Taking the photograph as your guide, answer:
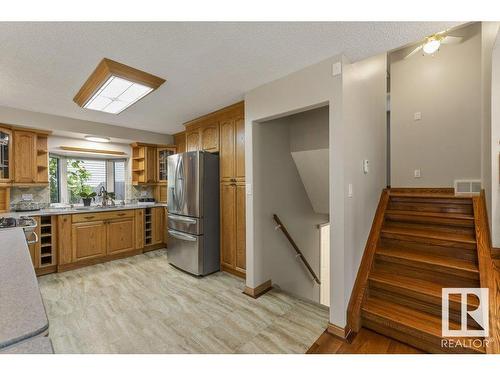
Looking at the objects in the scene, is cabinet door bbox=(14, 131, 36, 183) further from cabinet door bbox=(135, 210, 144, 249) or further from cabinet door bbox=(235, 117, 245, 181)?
cabinet door bbox=(235, 117, 245, 181)

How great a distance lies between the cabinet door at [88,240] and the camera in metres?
3.46

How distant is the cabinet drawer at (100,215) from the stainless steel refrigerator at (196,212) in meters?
1.11

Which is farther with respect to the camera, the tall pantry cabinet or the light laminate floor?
the tall pantry cabinet

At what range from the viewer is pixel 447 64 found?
10.9 ft

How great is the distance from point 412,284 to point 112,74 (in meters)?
3.21

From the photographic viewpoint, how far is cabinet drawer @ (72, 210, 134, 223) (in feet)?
11.4

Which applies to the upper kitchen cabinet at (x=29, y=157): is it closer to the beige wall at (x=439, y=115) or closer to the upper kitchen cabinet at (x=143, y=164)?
the upper kitchen cabinet at (x=143, y=164)

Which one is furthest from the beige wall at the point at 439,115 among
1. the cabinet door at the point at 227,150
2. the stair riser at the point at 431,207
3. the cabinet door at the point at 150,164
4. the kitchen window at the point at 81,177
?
the kitchen window at the point at 81,177

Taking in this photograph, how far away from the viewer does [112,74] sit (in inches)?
79.0

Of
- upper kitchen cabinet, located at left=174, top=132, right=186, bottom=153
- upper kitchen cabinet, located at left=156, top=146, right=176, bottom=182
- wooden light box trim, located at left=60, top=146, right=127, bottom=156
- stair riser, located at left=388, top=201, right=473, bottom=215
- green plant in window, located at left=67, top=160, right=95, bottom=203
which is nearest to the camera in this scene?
stair riser, located at left=388, top=201, right=473, bottom=215

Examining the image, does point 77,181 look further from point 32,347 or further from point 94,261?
point 32,347

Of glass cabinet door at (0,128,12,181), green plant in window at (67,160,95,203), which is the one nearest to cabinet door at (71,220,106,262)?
green plant in window at (67,160,95,203)

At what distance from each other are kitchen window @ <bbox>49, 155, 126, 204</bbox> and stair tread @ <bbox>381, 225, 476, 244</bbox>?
485 cm
